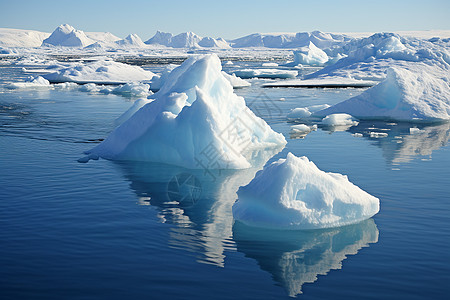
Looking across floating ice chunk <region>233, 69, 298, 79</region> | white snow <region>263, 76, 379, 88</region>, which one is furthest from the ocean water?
floating ice chunk <region>233, 69, 298, 79</region>

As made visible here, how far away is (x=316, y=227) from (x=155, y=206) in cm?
322

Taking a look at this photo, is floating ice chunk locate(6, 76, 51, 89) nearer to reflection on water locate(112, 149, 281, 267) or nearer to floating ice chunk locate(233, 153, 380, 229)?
reflection on water locate(112, 149, 281, 267)

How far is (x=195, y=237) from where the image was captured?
841cm

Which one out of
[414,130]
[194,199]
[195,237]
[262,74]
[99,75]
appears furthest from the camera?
[262,74]

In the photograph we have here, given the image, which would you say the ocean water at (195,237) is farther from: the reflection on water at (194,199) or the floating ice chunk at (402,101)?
the floating ice chunk at (402,101)

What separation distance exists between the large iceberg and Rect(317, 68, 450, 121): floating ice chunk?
758cm

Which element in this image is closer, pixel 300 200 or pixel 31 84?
pixel 300 200

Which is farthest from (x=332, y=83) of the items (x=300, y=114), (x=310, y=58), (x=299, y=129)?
(x=310, y=58)

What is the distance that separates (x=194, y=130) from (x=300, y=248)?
587 cm

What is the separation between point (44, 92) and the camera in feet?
113

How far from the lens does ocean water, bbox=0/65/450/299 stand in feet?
21.9

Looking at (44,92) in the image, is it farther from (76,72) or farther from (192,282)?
(192,282)

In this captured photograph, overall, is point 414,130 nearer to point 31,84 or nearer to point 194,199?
point 194,199

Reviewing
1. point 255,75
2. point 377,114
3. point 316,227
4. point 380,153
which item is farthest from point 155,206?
point 255,75
